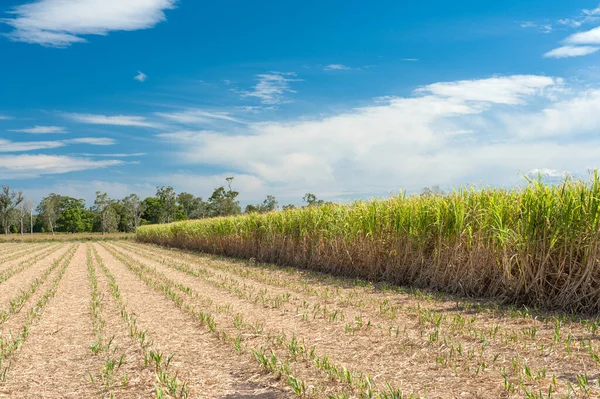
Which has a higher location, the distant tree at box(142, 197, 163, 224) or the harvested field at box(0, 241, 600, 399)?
the distant tree at box(142, 197, 163, 224)

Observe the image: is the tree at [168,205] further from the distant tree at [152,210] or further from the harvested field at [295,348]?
the harvested field at [295,348]

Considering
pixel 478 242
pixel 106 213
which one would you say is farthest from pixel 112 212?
pixel 478 242

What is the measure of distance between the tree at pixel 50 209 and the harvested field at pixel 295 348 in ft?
371

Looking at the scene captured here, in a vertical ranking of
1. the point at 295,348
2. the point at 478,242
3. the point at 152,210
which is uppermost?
the point at 152,210

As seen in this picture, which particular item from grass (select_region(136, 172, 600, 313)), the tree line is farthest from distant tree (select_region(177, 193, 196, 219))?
grass (select_region(136, 172, 600, 313))

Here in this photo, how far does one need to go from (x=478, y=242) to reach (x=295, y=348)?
5666mm

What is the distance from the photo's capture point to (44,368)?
19.5 ft

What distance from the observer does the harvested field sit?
4.80 m

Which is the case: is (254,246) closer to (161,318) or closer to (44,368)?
(161,318)

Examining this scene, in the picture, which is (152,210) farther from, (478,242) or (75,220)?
(478,242)

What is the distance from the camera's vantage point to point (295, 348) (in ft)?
19.4

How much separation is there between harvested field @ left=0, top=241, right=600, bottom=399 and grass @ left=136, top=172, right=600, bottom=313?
0.78 m

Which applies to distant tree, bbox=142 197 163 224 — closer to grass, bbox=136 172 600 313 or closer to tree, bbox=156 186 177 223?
tree, bbox=156 186 177 223

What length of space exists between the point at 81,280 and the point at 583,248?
47.5 feet
